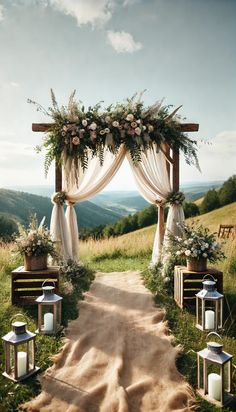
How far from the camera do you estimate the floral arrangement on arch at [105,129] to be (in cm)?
582

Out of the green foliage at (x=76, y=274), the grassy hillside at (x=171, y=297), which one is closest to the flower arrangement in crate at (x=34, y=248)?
the green foliage at (x=76, y=274)

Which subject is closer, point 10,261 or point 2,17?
point 2,17

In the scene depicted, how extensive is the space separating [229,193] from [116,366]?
1730cm

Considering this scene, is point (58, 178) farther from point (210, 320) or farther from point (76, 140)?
point (210, 320)

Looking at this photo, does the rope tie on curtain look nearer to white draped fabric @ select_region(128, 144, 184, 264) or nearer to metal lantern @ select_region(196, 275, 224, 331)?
white draped fabric @ select_region(128, 144, 184, 264)

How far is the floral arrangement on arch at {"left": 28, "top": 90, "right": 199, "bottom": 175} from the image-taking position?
5.82 m

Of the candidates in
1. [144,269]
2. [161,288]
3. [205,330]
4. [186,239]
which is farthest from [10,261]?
[205,330]

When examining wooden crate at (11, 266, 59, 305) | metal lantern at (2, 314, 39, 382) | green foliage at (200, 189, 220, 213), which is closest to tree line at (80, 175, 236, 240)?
green foliage at (200, 189, 220, 213)

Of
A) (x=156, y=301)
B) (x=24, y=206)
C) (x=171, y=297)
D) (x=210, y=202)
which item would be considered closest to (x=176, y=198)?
(x=171, y=297)

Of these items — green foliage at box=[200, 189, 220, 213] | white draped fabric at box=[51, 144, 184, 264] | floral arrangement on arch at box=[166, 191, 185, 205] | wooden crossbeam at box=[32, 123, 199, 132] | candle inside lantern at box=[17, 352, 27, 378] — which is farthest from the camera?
green foliage at box=[200, 189, 220, 213]

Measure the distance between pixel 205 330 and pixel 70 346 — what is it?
4.90 ft

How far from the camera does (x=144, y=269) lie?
22.8ft

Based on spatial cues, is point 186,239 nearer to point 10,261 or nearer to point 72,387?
point 72,387

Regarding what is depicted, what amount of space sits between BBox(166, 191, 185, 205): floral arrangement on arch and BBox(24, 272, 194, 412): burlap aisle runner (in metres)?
1.85
